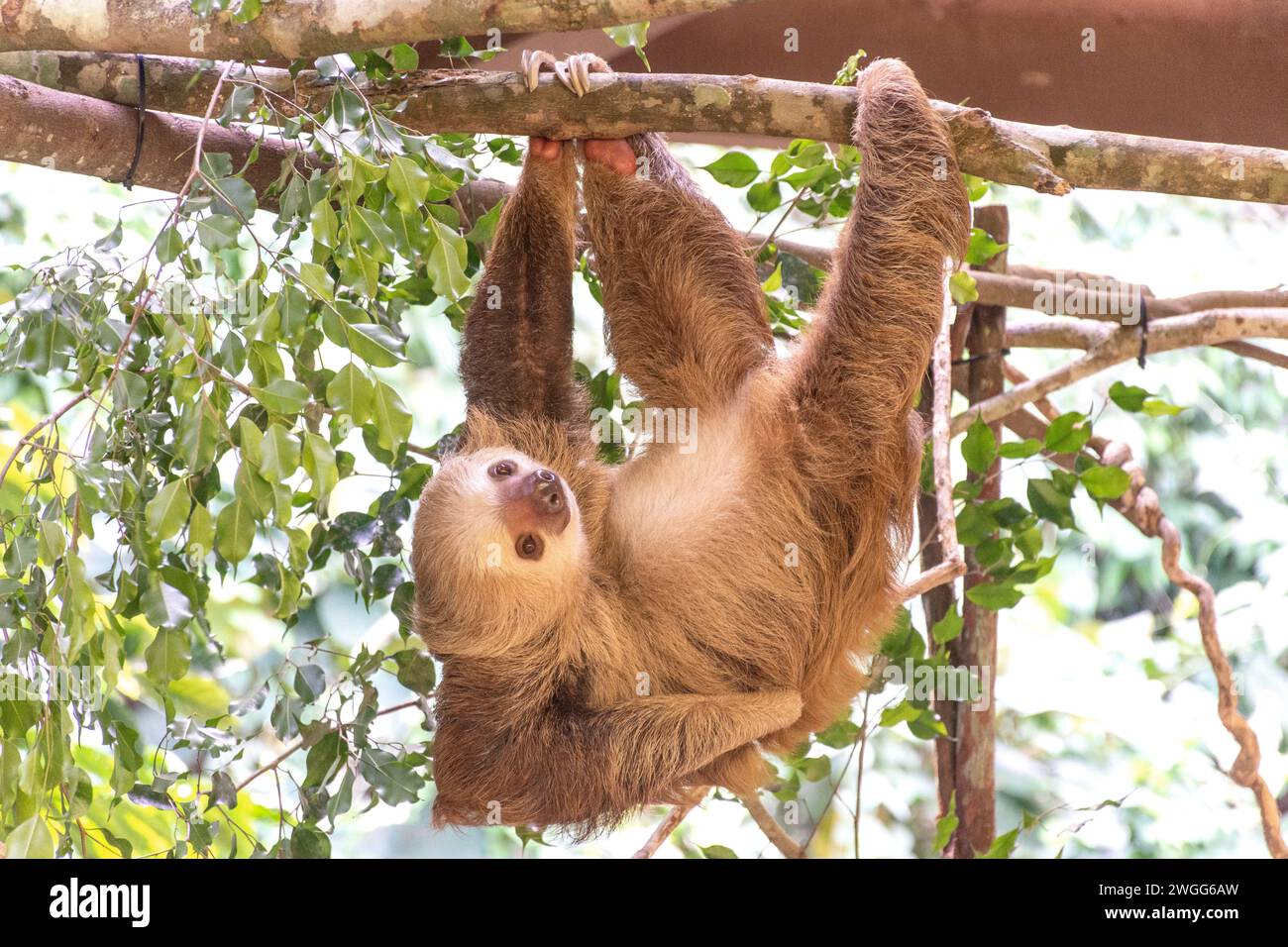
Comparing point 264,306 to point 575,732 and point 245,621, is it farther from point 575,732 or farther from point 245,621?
point 245,621

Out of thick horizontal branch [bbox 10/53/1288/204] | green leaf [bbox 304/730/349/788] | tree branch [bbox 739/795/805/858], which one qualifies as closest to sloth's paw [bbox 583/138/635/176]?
thick horizontal branch [bbox 10/53/1288/204]

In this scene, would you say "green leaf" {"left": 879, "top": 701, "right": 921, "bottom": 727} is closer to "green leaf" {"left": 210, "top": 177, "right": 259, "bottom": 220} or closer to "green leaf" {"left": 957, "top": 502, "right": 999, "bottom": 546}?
"green leaf" {"left": 957, "top": 502, "right": 999, "bottom": 546}

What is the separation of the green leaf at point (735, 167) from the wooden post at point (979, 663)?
4.88 feet

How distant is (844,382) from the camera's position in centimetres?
370

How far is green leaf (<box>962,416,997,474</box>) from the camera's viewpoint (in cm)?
435

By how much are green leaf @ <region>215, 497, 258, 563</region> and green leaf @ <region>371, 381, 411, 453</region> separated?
0.34 m

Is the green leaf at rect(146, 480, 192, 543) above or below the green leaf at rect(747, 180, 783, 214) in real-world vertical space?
below

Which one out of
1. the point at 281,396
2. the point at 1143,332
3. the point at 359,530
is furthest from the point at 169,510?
the point at 1143,332

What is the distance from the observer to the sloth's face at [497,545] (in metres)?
3.75

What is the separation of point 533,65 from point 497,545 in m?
1.45

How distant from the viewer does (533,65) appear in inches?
140

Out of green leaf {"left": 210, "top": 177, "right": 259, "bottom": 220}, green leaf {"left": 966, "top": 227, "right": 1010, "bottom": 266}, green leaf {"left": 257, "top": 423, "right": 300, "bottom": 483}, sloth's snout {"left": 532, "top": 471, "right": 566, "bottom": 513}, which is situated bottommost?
green leaf {"left": 257, "top": 423, "right": 300, "bottom": 483}

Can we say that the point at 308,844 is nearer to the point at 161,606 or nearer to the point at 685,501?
the point at 161,606

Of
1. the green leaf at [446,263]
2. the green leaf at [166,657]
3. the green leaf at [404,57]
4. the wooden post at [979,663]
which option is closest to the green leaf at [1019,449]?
the wooden post at [979,663]
